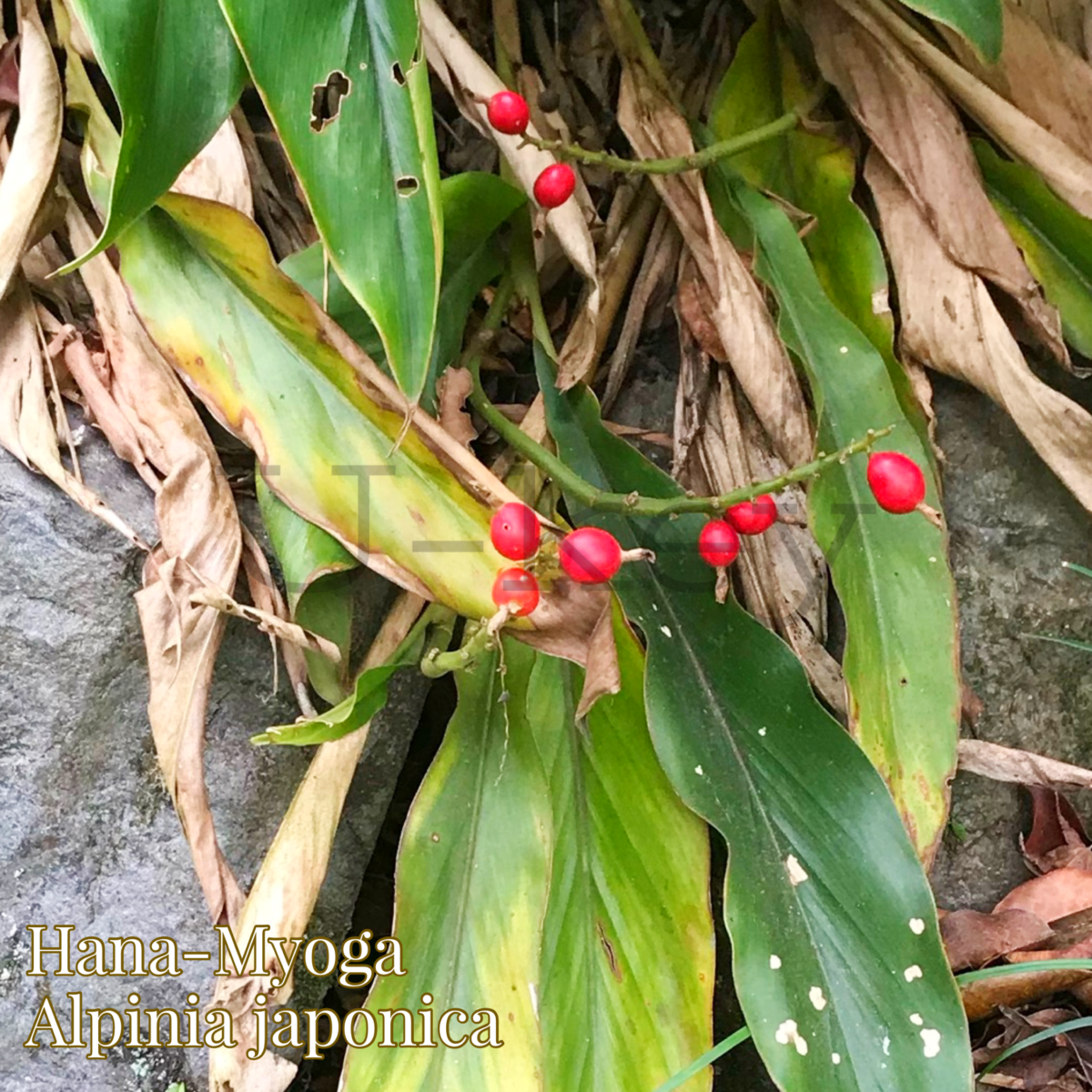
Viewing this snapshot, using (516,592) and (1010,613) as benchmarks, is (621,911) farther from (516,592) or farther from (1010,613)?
(1010,613)

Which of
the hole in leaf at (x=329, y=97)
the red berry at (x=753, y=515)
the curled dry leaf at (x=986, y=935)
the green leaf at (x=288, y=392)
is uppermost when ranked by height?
the hole in leaf at (x=329, y=97)

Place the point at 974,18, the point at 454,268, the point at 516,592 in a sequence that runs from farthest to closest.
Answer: the point at 454,268 < the point at 974,18 < the point at 516,592

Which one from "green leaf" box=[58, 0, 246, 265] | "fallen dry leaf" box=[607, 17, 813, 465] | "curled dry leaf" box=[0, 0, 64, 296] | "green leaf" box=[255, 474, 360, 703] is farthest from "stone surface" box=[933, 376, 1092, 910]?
"curled dry leaf" box=[0, 0, 64, 296]

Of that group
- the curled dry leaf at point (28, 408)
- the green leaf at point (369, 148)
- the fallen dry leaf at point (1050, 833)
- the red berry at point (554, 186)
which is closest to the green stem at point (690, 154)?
the red berry at point (554, 186)

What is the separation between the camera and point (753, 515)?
53 centimetres

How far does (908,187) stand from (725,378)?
0.20 meters

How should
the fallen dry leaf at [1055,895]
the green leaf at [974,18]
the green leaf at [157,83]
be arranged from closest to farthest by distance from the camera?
the green leaf at [157,83]
the green leaf at [974,18]
the fallen dry leaf at [1055,895]

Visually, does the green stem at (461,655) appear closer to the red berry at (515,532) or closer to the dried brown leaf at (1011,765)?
the red berry at (515,532)

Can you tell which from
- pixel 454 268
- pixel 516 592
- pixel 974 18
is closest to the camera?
pixel 516 592

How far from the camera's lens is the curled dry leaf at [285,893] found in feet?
1.76

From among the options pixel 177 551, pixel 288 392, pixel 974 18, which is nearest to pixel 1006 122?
pixel 974 18

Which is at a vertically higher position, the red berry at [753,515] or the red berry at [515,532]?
the red berry at [753,515]

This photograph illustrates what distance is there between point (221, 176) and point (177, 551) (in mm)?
268

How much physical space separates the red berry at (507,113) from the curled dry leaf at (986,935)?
2.01 ft
